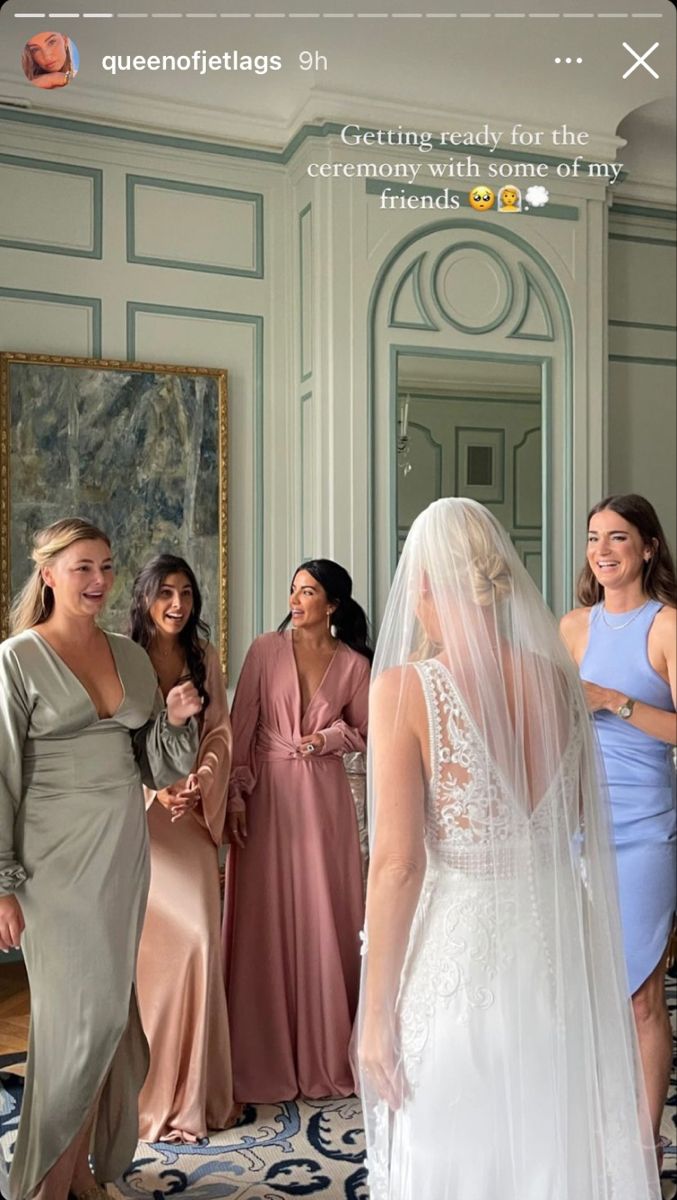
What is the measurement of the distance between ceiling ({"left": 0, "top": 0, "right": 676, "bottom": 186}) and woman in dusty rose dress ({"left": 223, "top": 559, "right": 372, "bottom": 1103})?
199cm

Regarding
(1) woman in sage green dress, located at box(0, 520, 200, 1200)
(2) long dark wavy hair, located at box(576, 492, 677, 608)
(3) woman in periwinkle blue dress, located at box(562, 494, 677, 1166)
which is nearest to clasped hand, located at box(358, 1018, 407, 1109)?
(1) woman in sage green dress, located at box(0, 520, 200, 1200)

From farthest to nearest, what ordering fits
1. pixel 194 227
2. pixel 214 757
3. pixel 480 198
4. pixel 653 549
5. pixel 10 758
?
pixel 480 198 < pixel 194 227 < pixel 214 757 < pixel 653 549 < pixel 10 758

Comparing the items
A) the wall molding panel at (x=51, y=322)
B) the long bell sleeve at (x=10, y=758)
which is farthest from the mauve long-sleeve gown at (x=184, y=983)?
the wall molding panel at (x=51, y=322)

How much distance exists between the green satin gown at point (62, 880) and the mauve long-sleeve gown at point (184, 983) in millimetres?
468

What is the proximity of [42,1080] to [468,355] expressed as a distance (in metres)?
3.24

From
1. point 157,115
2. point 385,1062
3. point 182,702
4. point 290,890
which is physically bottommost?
point 290,890

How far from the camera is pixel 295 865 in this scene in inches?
128

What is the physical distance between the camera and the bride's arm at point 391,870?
160 centimetres

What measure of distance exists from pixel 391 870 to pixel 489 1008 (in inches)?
10.0

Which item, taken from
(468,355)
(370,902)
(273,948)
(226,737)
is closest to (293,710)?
(226,737)

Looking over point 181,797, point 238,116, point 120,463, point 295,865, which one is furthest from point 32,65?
point 295,865

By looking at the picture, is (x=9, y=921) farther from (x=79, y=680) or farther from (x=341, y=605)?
(x=341, y=605)

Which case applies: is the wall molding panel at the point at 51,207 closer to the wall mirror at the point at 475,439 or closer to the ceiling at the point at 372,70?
the ceiling at the point at 372,70

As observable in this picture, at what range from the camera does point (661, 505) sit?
17.0 feet
